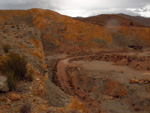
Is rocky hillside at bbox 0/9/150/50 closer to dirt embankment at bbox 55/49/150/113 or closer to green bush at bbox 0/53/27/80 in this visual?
dirt embankment at bbox 55/49/150/113

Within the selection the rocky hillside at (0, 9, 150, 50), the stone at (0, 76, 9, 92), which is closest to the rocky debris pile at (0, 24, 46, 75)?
the stone at (0, 76, 9, 92)

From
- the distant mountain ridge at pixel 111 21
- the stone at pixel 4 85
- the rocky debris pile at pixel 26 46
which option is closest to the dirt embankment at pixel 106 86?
the rocky debris pile at pixel 26 46

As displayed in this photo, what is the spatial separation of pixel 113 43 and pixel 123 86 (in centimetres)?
1691

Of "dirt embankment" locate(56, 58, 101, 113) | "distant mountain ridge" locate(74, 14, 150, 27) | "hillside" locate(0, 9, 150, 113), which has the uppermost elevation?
"distant mountain ridge" locate(74, 14, 150, 27)

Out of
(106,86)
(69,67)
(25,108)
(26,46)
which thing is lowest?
(106,86)

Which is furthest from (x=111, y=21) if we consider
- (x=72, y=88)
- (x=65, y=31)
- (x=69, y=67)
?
(x=72, y=88)

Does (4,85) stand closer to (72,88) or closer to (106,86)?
(72,88)

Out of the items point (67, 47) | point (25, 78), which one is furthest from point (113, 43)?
point (25, 78)

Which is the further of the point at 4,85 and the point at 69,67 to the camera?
the point at 69,67

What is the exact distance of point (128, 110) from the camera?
7762 millimetres

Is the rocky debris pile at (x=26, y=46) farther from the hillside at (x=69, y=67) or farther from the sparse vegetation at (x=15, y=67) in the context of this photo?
the sparse vegetation at (x=15, y=67)

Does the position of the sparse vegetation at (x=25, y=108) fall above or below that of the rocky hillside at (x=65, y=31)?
below

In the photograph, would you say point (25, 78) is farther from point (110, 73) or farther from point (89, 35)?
point (89, 35)

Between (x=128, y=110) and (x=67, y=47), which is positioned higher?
(x=67, y=47)
